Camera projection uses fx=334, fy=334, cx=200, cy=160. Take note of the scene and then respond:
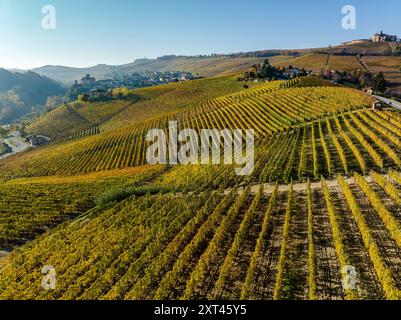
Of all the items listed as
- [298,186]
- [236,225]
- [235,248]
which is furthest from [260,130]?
[235,248]

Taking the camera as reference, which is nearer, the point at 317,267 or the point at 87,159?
the point at 317,267

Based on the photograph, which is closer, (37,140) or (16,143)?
(37,140)

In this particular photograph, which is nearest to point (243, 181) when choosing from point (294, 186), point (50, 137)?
point (294, 186)

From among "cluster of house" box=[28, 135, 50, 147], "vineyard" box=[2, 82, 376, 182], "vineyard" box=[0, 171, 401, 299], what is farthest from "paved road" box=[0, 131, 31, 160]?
"vineyard" box=[0, 171, 401, 299]

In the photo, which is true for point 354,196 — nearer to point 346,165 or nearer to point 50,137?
point 346,165

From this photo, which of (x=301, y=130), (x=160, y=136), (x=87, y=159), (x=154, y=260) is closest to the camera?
(x=154, y=260)

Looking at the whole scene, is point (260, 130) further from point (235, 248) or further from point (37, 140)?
point (37, 140)
